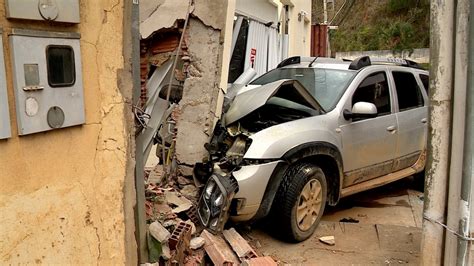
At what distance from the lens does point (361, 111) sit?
493 centimetres

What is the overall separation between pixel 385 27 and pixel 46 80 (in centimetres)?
3826

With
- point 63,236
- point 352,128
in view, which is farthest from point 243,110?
point 63,236

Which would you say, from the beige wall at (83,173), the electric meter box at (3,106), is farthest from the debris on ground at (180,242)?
the electric meter box at (3,106)

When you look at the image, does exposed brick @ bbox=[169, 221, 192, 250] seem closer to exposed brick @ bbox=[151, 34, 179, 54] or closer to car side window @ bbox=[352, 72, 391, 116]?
exposed brick @ bbox=[151, 34, 179, 54]

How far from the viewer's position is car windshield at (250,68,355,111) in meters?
5.22

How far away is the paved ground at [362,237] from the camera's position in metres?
4.41

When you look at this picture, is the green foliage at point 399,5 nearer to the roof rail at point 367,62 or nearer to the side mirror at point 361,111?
the roof rail at point 367,62

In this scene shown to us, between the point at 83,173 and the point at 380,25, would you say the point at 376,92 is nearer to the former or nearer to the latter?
the point at 83,173

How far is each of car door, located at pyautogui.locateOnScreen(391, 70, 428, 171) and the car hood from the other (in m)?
1.53

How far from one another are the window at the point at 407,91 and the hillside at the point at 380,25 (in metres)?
29.1

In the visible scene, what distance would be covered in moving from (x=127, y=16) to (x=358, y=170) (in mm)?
3510

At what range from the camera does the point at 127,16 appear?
8.83 feet

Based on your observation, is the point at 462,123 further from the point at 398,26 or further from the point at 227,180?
the point at 398,26

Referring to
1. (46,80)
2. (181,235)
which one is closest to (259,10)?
(181,235)
